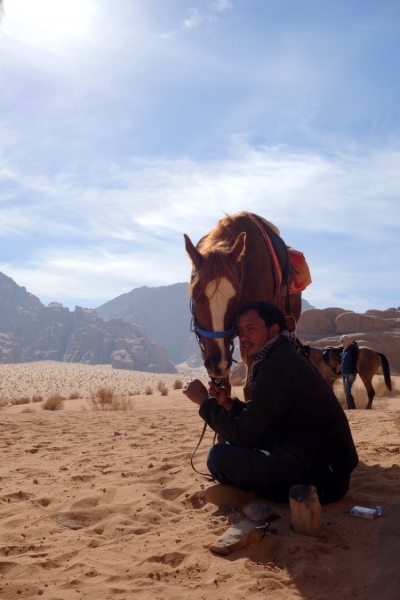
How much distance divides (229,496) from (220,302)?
148cm

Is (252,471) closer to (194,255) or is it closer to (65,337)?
(194,255)

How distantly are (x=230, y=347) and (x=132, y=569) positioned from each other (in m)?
1.95

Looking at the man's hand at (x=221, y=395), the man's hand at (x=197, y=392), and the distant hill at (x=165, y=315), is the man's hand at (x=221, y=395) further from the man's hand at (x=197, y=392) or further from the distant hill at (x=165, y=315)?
the distant hill at (x=165, y=315)

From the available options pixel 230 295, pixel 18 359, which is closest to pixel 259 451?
pixel 230 295

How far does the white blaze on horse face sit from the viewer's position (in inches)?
162

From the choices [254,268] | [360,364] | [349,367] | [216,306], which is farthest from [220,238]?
[360,364]

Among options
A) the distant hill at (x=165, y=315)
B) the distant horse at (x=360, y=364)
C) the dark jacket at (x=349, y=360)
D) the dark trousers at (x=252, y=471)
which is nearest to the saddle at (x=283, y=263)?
the dark trousers at (x=252, y=471)

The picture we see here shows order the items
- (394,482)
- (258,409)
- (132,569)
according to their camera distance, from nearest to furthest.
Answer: (132,569) → (258,409) → (394,482)

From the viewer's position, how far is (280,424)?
3309 mm

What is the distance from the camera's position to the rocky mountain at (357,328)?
2692 cm

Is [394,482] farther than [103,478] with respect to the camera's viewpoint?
No

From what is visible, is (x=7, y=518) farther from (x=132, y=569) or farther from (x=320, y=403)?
(x=320, y=403)

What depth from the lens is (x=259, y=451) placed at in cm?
352

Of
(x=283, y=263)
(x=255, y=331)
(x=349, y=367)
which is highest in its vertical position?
(x=283, y=263)
